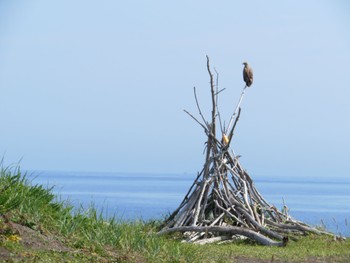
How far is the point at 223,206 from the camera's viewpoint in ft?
44.8

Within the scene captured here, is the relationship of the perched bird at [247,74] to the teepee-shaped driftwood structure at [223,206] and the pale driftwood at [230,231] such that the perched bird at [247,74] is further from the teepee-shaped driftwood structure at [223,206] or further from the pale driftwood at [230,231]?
the pale driftwood at [230,231]

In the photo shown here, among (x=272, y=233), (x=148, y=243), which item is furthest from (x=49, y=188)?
(x=272, y=233)

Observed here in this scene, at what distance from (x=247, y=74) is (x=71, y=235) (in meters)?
5.71

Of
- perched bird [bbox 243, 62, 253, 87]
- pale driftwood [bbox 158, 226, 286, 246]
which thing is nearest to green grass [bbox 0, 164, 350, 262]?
pale driftwood [bbox 158, 226, 286, 246]

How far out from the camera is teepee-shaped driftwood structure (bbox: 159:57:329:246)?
13.0 metres

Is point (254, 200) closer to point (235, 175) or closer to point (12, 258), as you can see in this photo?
point (235, 175)

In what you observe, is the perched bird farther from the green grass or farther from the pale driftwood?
the green grass

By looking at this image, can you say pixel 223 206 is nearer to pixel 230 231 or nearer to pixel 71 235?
pixel 230 231

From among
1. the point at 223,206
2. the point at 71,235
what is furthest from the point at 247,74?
the point at 71,235

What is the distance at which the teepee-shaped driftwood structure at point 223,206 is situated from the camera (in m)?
13.0

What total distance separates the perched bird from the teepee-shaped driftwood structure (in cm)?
22

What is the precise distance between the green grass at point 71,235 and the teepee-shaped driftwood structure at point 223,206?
91.3 inches

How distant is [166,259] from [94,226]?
952 mm

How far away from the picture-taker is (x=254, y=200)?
14.1 meters
